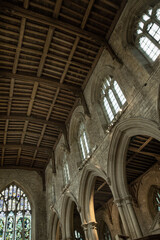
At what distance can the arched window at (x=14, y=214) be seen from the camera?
1484cm

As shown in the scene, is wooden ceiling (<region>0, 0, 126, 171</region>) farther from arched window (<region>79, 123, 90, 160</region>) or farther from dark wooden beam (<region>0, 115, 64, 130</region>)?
arched window (<region>79, 123, 90, 160</region>)

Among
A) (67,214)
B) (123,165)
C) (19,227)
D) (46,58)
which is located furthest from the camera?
(19,227)

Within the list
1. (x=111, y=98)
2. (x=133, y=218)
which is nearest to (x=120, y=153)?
(x=133, y=218)

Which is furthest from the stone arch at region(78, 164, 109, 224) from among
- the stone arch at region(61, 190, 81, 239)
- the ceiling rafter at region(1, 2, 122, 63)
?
the ceiling rafter at region(1, 2, 122, 63)

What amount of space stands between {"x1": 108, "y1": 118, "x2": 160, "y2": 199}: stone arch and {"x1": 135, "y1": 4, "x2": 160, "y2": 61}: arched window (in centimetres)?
253

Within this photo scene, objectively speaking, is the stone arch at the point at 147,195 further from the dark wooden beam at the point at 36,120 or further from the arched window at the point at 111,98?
the dark wooden beam at the point at 36,120

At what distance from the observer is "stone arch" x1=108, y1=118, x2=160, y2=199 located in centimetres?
761

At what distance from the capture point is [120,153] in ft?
27.3

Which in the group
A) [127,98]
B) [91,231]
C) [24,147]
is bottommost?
[91,231]

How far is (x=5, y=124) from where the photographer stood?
14.1 m

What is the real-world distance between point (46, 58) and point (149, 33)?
5.42m

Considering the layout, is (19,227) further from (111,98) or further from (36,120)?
(111,98)

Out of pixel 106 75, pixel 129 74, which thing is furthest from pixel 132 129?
pixel 106 75

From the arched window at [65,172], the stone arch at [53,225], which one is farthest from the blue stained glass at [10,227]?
the arched window at [65,172]
